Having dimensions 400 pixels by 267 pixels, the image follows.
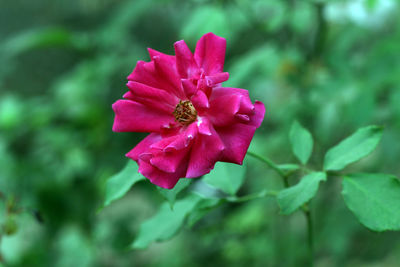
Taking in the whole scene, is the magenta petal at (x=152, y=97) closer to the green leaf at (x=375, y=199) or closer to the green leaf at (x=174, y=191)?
the green leaf at (x=174, y=191)

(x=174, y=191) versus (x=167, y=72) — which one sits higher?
(x=167, y=72)

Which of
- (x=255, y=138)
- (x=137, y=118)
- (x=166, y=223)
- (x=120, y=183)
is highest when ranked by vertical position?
(x=137, y=118)

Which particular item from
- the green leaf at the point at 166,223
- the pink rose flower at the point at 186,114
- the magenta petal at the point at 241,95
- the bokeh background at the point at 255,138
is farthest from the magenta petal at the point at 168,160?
the bokeh background at the point at 255,138

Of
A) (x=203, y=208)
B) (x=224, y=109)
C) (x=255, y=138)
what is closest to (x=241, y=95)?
(x=224, y=109)

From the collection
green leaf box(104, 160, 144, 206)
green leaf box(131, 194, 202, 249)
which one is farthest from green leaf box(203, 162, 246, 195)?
green leaf box(104, 160, 144, 206)

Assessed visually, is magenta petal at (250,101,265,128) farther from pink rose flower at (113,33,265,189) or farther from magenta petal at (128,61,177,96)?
magenta petal at (128,61,177,96)

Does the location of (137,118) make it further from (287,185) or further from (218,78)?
(287,185)

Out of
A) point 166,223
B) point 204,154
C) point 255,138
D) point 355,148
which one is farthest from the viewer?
point 255,138
